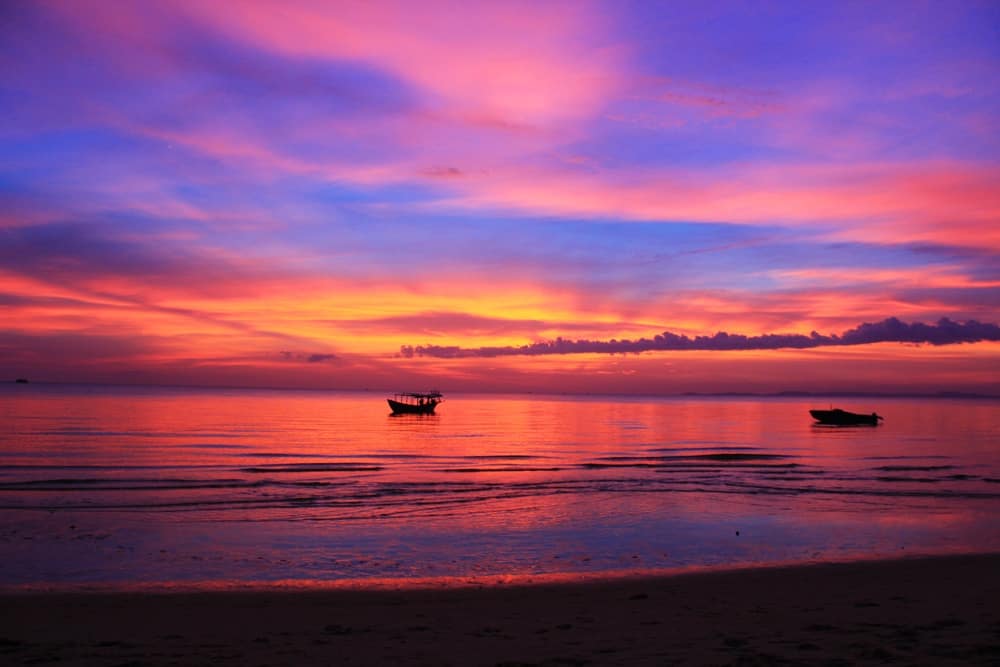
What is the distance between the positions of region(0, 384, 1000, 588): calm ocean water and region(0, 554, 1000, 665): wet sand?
6.42ft

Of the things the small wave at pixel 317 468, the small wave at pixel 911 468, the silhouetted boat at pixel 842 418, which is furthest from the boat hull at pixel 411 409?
the small wave at pixel 911 468

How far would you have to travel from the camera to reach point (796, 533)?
1994 cm

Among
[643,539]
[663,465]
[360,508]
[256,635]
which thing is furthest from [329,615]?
[663,465]

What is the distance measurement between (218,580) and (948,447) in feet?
186

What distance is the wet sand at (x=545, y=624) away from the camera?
8.73 metres

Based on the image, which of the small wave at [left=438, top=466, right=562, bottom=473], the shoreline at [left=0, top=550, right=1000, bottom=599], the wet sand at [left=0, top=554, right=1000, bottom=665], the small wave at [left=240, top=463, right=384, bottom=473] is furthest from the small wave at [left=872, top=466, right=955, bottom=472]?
the wet sand at [left=0, top=554, right=1000, bottom=665]

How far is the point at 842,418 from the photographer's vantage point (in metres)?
92.1

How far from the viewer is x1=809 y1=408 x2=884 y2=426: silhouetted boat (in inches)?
3573

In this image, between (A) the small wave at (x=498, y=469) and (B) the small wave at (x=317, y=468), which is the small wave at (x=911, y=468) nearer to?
(A) the small wave at (x=498, y=469)

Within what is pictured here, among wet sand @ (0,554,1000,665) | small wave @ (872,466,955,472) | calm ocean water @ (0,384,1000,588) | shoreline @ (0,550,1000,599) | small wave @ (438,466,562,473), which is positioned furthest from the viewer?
small wave @ (872,466,955,472)

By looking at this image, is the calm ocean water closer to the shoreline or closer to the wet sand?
the shoreline

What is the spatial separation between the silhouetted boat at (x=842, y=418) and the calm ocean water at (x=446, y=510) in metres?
42.2

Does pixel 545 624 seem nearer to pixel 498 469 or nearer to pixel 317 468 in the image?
pixel 498 469

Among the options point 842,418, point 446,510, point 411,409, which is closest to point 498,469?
point 446,510
